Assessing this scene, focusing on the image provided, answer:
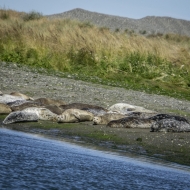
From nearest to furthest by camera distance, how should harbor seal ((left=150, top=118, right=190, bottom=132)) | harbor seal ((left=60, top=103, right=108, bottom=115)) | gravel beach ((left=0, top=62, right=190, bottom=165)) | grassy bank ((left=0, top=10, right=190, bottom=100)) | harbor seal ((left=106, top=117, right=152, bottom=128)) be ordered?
gravel beach ((left=0, top=62, right=190, bottom=165)) → harbor seal ((left=150, top=118, right=190, bottom=132)) → harbor seal ((left=106, top=117, right=152, bottom=128)) → harbor seal ((left=60, top=103, right=108, bottom=115)) → grassy bank ((left=0, top=10, right=190, bottom=100))

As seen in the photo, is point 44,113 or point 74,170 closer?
point 74,170

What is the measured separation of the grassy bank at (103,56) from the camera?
2409 cm

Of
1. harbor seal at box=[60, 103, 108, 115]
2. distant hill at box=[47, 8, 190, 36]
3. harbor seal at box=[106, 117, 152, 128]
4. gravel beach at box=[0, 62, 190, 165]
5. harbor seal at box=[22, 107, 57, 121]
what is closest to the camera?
gravel beach at box=[0, 62, 190, 165]

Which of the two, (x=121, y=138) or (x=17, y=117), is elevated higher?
(x=17, y=117)

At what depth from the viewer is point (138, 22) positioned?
247 feet

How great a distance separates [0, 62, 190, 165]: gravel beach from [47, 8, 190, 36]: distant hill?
4551 centimetres

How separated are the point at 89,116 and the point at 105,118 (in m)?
0.41

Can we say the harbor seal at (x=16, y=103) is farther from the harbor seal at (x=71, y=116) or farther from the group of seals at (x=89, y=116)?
the harbor seal at (x=71, y=116)

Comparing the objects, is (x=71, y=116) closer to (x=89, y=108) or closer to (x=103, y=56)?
(x=89, y=108)

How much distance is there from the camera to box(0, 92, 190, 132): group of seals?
12766 mm

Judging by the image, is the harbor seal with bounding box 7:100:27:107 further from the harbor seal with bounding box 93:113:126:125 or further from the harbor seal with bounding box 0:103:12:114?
the harbor seal with bounding box 93:113:126:125

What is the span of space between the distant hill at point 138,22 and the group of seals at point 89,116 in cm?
5161

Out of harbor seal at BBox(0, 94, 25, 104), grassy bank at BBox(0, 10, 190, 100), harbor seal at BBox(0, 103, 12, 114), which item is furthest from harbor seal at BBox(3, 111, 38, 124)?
grassy bank at BBox(0, 10, 190, 100)

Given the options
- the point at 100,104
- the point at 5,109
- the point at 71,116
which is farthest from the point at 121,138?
the point at 100,104
